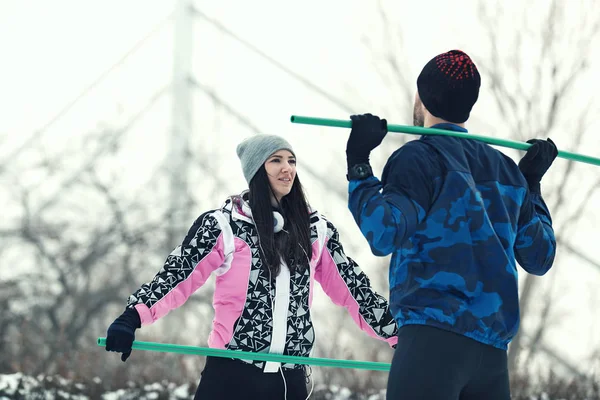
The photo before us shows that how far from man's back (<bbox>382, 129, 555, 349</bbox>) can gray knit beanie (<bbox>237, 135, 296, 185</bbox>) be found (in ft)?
3.37

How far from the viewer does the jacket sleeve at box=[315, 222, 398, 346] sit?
3.21 metres

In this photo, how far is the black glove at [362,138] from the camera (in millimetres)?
2225

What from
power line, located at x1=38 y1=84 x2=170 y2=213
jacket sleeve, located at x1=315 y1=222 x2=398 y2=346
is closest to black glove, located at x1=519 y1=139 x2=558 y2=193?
jacket sleeve, located at x1=315 y1=222 x2=398 y2=346

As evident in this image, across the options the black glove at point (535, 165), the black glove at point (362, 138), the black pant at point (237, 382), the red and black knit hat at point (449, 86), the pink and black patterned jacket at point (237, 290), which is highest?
the red and black knit hat at point (449, 86)

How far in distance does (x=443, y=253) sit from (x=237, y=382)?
45.2 inches

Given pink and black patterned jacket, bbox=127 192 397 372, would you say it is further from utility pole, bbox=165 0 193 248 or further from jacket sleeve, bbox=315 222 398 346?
utility pole, bbox=165 0 193 248

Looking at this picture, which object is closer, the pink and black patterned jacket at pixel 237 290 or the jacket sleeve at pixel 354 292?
the pink and black patterned jacket at pixel 237 290

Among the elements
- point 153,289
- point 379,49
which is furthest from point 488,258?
point 379,49

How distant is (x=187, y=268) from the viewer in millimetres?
3035

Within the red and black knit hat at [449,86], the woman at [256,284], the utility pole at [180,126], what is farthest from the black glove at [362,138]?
the utility pole at [180,126]

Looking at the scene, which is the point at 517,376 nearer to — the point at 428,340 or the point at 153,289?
the point at 153,289

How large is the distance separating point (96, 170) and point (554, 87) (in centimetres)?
404

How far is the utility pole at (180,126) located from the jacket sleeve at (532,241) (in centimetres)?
523

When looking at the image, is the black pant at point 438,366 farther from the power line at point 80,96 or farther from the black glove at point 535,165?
the power line at point 80,96
